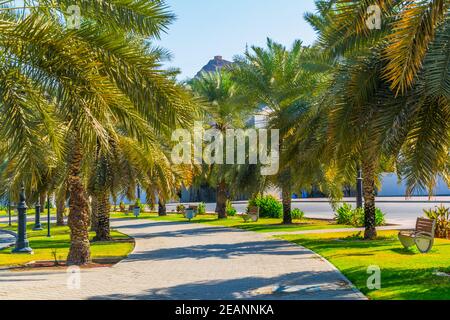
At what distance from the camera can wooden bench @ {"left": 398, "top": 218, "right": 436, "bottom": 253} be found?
13219 millimetres

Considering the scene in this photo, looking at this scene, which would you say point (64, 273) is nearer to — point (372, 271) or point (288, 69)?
point (372, 271)

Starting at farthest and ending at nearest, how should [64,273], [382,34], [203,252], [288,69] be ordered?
[288,69]
[203,252]
[64,273]
[382,34]

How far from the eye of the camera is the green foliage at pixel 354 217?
23328 millimetres

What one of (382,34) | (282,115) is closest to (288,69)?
(282,115)

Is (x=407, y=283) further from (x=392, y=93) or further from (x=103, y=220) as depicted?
(x=103, y=220)

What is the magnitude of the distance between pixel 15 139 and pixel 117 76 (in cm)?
216

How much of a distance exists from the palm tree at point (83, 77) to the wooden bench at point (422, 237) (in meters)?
7.01

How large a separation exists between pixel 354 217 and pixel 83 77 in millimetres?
17522

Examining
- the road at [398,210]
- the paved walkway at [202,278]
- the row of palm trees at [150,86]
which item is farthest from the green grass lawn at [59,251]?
the road at [398,210]

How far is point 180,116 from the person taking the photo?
9445 millimetres

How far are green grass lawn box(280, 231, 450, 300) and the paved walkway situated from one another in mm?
396

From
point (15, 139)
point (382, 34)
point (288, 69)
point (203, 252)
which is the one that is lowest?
point (203, 252)

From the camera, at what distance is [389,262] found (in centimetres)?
1224

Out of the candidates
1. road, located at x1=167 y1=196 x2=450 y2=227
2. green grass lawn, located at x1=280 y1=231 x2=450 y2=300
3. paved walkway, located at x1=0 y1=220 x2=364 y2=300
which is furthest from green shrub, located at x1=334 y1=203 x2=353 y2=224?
paved walkway, located at x1=0 y1=220 x2=364 y2=300
